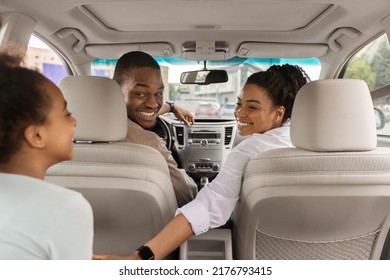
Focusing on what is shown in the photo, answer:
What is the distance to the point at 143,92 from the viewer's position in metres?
1.19

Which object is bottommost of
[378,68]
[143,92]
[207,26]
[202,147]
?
[202,147]

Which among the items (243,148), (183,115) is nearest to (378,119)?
(243,148)

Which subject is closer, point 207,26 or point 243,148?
point 243,148

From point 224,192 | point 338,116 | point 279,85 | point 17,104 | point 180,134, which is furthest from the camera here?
point 180,134

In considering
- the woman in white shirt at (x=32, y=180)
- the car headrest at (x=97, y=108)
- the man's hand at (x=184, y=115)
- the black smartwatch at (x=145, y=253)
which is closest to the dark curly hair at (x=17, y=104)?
the woman in white shirt at (x=32, y=180)

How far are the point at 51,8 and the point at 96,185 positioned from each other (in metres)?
0.55

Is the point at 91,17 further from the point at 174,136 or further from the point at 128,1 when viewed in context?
the point at 174,136

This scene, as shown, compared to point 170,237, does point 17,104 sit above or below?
above

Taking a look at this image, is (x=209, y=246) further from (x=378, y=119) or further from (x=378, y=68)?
(x=378, y=68)

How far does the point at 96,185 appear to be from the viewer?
2.83ft

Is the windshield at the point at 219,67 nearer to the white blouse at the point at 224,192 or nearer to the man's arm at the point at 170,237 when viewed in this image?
the white blouse at the point at 224,192

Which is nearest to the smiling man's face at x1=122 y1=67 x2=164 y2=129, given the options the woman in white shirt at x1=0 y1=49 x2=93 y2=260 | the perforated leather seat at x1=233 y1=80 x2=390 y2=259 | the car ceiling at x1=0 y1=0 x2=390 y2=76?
the car ceiling at x1=0 y1=0 x2=390 y2=76

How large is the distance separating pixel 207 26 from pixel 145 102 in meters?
0.35

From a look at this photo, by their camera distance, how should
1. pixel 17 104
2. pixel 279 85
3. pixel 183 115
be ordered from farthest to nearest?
1. pixel 183 115
2. pixel 279 85
3. pixel 17 104
